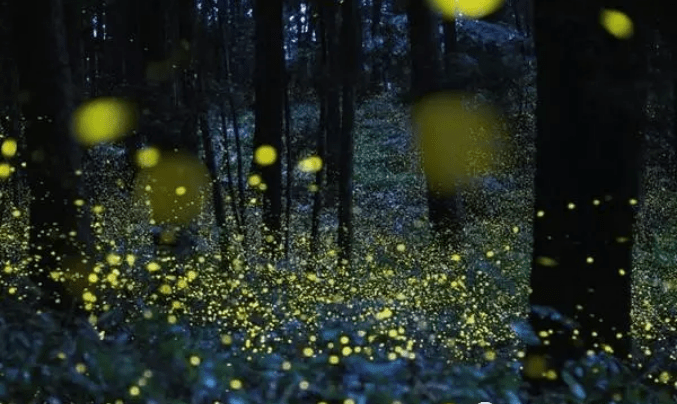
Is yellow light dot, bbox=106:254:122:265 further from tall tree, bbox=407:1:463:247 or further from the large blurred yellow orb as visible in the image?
the large blurred yellow orb

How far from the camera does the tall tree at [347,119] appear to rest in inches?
550

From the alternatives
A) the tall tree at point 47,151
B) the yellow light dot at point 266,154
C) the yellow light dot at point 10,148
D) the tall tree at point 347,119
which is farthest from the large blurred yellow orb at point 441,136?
the tall tree at point 47,151

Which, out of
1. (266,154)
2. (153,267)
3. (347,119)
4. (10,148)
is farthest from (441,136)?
(10,148)

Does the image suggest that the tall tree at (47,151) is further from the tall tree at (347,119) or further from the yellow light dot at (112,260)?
the tall tree at (347,119)

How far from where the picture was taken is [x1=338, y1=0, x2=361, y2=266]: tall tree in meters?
14.0

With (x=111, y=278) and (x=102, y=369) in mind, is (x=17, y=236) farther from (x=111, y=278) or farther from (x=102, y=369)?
(x=102, y=369)

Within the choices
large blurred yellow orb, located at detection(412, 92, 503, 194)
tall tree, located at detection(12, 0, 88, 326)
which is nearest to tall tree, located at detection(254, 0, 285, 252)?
large blurred yellow orb, located at detection(412, 92, 503, 194)

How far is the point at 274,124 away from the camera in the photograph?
14.2 metres

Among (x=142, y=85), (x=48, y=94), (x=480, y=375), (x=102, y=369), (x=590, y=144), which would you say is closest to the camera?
(x=102, y=369)

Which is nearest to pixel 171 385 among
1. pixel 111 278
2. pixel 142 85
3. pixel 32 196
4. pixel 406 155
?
pixel 32 196

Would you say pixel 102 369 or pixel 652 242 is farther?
pixel 652 242

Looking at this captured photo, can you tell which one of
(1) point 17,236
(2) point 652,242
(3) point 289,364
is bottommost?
(2) point 652,242

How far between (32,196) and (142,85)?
4315mm

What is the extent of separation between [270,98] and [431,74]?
3752mm
